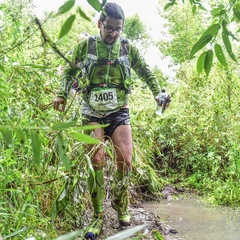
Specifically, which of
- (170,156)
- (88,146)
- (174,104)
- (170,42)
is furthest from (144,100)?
(170,42)

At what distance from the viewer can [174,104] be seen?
7051 millimetres

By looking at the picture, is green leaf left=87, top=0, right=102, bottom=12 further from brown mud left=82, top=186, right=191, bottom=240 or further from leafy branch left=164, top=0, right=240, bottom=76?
brown mud left=82, top=186, right=191, bottom=240

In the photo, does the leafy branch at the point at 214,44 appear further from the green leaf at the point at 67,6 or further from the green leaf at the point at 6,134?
the green leaf at the point at 6,134

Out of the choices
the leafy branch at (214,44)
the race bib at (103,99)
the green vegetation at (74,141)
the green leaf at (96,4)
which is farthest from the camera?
the race bib at (103,99)

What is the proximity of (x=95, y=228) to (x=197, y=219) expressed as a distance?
1.22m

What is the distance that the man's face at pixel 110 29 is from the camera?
3152mm

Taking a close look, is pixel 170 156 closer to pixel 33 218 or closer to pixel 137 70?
pixel 137 70

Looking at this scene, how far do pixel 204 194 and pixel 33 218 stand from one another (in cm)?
325

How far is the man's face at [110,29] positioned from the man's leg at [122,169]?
649 mm

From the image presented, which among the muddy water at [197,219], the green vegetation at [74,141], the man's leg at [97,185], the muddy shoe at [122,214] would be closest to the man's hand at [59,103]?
the green vegetation at [74,141]

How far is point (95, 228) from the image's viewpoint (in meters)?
2.97

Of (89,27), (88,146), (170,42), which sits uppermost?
(170,42)

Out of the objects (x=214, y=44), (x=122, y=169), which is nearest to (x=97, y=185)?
(x=122, y=169)

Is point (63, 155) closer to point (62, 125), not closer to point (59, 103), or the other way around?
point (62, 125)
